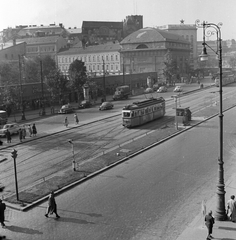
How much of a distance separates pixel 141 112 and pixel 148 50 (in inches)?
3118

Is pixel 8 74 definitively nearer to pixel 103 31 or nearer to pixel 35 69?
pixel 35 69

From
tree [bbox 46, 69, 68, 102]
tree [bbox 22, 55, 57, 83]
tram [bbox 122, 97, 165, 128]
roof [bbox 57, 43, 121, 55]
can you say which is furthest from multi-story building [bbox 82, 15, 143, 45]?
tram [bbox 122, 97, 165, 128]

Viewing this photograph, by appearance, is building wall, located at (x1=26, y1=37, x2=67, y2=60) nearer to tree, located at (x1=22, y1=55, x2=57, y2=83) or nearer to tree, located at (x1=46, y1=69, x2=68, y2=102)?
tree, located at (x1=22, y1=55, x2=57, y2=83)

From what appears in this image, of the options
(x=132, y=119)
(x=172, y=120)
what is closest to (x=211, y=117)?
(x=172, y=120)

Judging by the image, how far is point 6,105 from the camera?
5156 cm

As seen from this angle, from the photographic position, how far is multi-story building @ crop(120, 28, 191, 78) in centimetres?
11588

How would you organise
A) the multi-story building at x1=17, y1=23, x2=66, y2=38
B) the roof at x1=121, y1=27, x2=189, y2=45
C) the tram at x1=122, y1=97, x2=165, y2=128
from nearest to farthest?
the tram at x1=122, y1=97, x2=165, y2=128 → the roof at x1=121, y1=27, x2=189, y2=45 → the multi-story building at x1=17, y1=23, x2=66, y2=38

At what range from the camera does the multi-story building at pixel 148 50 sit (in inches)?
4562

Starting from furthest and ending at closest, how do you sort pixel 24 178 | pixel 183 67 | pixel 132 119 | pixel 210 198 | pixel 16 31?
1. pixel 16 31
2. pixel 183 67
3. pixel 132 119
4. pixel 24 178
5. pixel 210 198

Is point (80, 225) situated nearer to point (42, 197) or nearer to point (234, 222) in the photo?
point (42, 197)

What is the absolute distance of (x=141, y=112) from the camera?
135ft

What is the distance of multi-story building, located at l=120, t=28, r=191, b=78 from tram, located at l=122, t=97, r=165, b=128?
6929 cm

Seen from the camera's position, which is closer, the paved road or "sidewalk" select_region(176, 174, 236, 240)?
"sidewalk" select_region(176, 174, 236, 240)

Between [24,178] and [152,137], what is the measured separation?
46.6 ft
